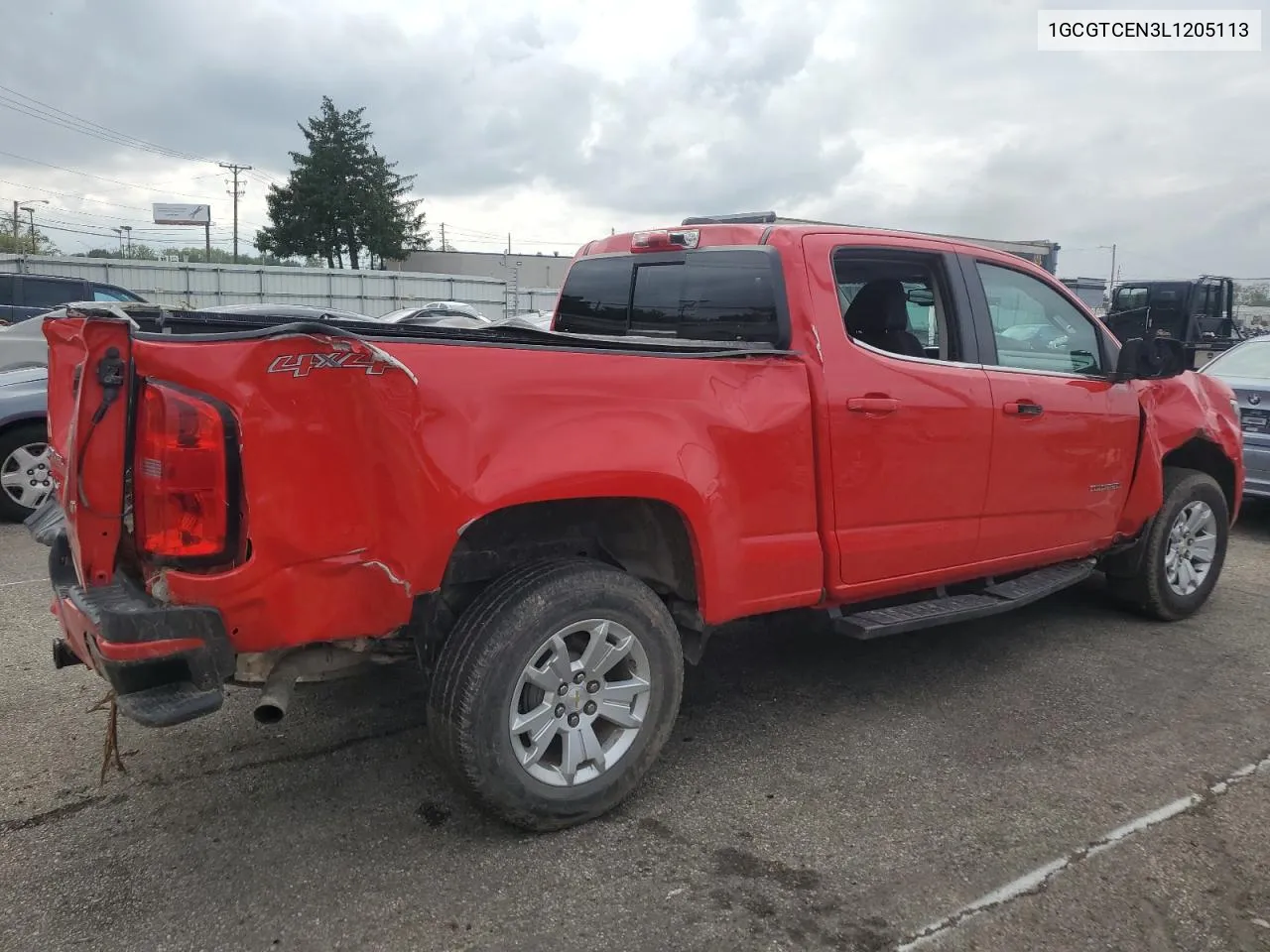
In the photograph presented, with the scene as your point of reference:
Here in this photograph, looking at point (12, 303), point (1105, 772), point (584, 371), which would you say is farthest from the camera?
point (12, 303)

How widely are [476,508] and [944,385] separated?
2.10 meters

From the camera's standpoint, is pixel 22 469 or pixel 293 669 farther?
pixel 22 469

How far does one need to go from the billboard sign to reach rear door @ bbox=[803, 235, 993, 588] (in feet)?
274

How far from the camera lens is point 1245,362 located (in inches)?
325

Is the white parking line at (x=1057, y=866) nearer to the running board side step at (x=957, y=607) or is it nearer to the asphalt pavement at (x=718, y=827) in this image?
the asphalt pavement at (x=718, y=827)

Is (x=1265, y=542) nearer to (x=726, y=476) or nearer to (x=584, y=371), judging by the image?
(x=726, y=476)

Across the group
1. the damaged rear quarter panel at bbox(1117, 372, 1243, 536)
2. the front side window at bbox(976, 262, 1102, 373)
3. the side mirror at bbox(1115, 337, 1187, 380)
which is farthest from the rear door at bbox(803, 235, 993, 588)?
the damaged rear quarter panel at bbox(1117, 372, 1243, 536)

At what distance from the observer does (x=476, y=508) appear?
268cm

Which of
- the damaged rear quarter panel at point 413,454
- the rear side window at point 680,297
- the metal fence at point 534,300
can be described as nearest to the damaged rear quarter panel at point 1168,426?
the rear side window at point 680,297

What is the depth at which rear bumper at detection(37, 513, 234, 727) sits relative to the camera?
7.85ft

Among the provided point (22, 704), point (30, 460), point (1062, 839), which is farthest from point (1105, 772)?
point (30, 460)

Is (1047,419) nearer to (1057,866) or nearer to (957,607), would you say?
(957,607)

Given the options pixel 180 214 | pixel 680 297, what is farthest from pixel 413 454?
pixel 180 214

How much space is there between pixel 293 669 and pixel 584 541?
1038 mm
